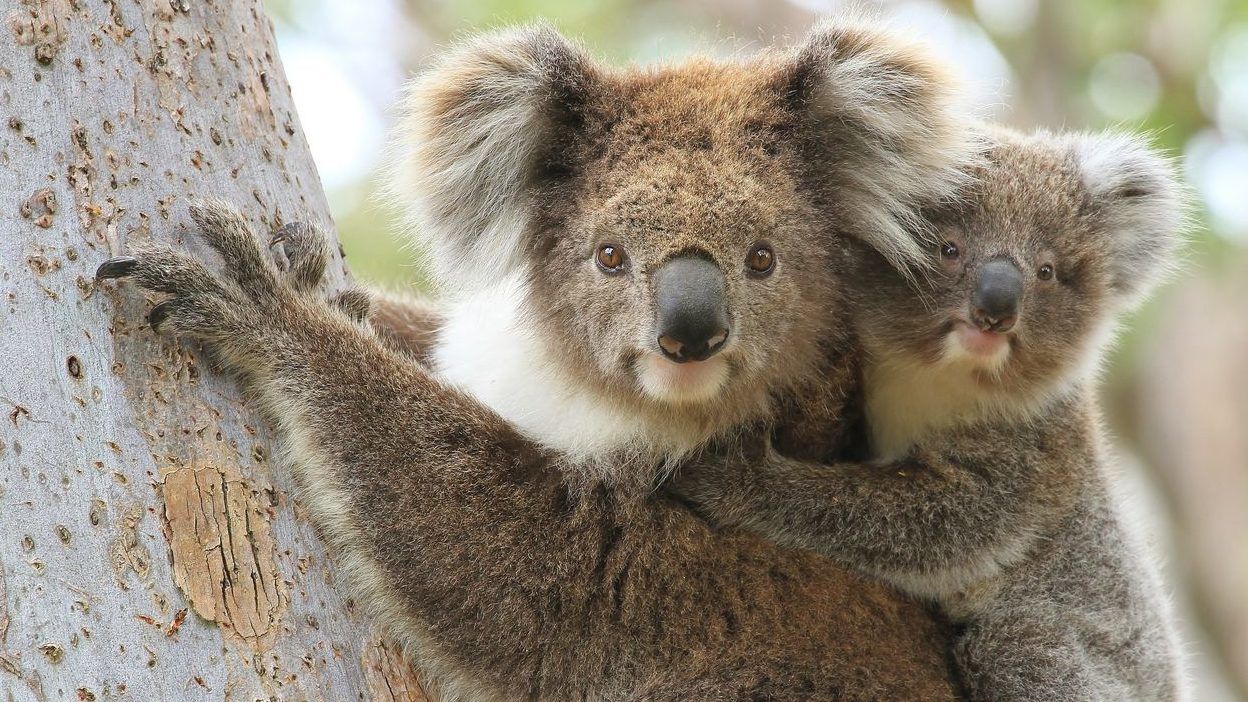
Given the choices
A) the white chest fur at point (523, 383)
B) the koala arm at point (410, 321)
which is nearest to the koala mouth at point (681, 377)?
the white chest fur at point (523, 383)

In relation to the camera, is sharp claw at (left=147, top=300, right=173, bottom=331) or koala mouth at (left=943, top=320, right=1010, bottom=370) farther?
koala mouth at (left=943, top=320, right=1010, bottom=370)

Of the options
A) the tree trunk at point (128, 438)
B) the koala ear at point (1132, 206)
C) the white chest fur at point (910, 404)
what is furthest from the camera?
the koala ear at point (1132, 206)

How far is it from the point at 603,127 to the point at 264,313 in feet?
3.72

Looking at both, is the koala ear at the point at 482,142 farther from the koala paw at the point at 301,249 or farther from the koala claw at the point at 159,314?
the koala claw at the point at 159,314

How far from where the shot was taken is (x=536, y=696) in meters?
3.43

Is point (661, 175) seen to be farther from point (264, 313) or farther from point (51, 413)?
point (51, 413)

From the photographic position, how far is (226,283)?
3143mm

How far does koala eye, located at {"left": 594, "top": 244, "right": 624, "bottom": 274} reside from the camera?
10.8 ft

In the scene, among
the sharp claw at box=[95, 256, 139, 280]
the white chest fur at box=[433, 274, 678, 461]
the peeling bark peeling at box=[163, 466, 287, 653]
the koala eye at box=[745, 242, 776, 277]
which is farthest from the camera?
the white chest fur at box=[433, 274, 678, 461]

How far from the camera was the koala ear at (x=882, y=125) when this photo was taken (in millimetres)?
3557

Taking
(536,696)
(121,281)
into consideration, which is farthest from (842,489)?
(121,281)

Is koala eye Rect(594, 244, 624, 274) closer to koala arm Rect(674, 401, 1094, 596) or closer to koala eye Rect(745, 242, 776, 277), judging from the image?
koala eye Rect(745, 242, 776, 277)

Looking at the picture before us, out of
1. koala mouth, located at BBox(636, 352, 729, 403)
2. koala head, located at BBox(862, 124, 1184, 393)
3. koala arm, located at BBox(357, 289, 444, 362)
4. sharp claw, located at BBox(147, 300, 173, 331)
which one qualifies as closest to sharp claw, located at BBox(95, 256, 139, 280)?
sharp claw, located at BBox(147, 300, 173, 331)

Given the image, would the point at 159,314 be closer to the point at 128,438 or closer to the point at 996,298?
the point at 128,438
